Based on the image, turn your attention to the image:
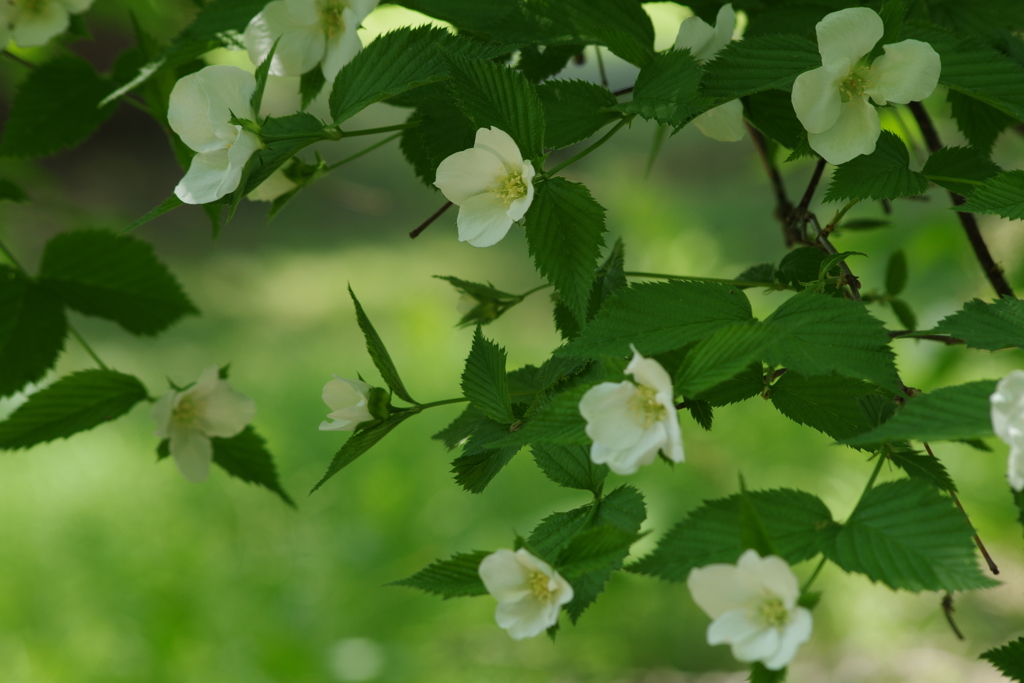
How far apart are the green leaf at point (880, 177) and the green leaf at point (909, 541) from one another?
135 millimetres

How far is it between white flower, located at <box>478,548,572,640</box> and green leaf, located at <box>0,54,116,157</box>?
0.47 meters

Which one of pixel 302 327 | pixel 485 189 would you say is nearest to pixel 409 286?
pixel 302 327

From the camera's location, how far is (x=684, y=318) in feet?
0.99

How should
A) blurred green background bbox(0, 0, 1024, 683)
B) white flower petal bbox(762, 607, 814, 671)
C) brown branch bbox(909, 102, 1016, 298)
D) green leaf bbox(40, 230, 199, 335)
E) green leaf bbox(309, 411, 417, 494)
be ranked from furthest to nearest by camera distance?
blurred green background bbox(0, 0, 1024, 683)
green leaf bbox(40, 230, 199, 335)
brown branch bbox(909, 102, 1016, 298)
green leaf bbox(309, 411, 417, 494)
white flower petal bbox(762, 607, 814, 671)

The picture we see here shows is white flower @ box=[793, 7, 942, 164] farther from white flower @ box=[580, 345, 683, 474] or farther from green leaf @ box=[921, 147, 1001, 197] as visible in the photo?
white flower @ box=[580, 345, 683, 474]

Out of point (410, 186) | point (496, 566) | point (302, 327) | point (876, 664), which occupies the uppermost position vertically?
point (496, 566)

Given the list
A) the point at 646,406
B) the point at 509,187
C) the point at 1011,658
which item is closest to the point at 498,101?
the point at 509,187

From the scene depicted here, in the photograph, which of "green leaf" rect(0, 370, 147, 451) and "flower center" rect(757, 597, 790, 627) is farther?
"green leaf" rect(0, 370, 147, 451)

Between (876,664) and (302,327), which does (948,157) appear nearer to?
(876,664)

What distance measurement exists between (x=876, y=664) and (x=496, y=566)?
1.33 m

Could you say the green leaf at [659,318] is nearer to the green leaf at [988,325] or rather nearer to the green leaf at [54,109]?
the green leaf at [988,325]

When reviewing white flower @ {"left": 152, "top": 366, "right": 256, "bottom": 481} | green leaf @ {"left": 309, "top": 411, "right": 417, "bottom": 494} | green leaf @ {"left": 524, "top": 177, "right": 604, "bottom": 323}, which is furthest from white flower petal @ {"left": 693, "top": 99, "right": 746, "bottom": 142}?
white flower @ {"left": 152, "top": 366, "right": 256, "bottom": 481}

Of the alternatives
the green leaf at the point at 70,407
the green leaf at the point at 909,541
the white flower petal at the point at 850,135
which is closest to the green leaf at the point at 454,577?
the green leaf at the point at 909,541

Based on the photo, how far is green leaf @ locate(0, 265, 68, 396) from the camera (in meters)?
0.54
